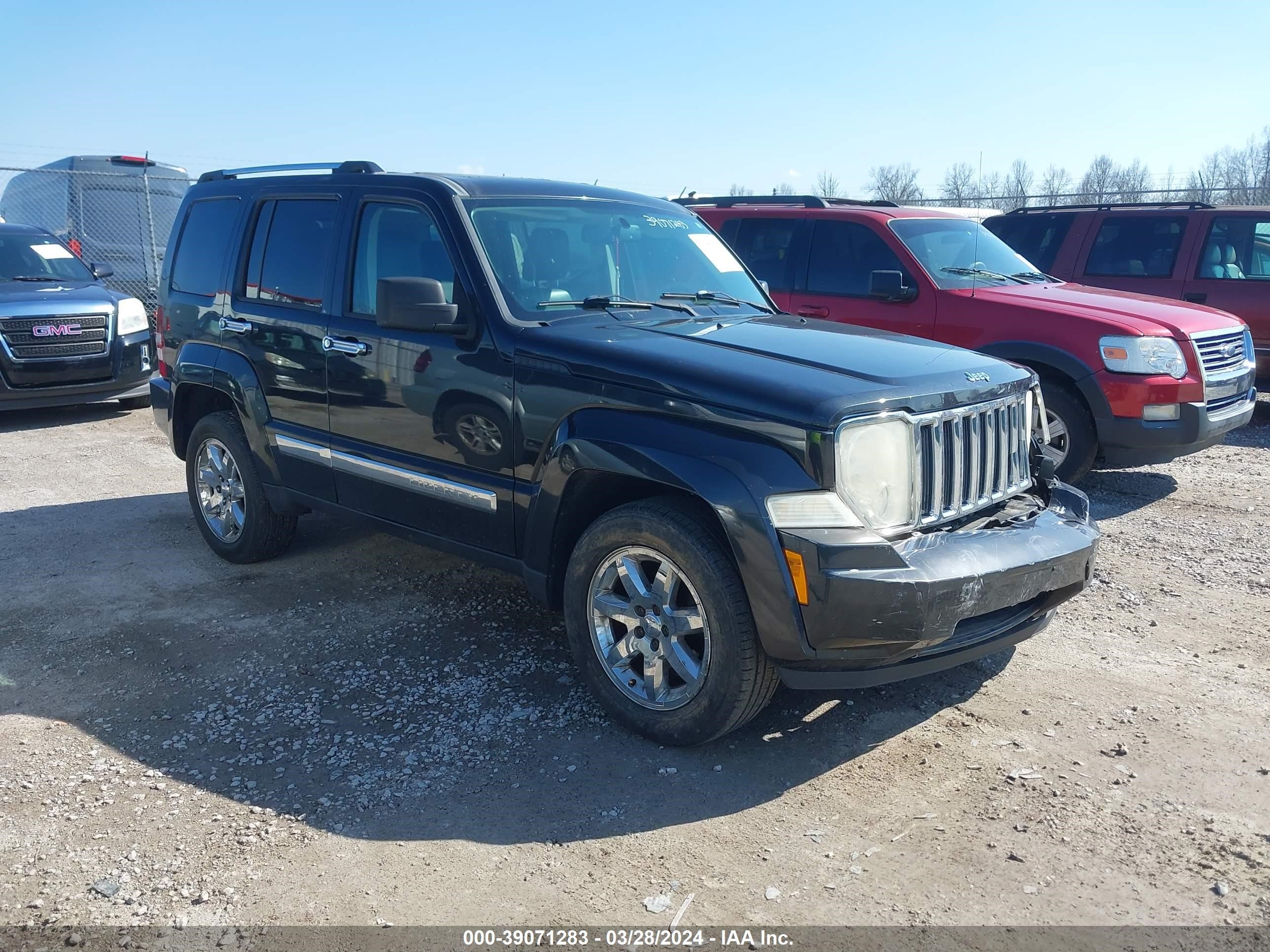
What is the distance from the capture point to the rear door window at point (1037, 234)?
10.0 m

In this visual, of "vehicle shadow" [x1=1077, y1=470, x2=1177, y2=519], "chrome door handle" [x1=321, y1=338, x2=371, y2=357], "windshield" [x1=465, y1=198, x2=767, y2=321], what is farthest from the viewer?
"vehicle shadow" [x1=1077, y1=470, x2=1177, y2=519]

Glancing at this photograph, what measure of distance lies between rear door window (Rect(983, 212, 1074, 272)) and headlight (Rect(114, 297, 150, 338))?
8.53 metres

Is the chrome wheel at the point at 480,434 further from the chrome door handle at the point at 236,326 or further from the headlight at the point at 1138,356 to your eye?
the headlight at the point at 1138,356

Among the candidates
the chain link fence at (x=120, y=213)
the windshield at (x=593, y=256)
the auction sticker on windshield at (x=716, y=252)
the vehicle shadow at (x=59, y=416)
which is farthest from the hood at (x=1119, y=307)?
the chain link fence at (x=120, y=213)

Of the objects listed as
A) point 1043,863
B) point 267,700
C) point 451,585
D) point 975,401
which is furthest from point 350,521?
point 1043,863

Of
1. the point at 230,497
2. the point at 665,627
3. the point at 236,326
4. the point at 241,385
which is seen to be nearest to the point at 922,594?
the point at 665,627

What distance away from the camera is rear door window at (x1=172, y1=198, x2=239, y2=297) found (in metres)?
5.58

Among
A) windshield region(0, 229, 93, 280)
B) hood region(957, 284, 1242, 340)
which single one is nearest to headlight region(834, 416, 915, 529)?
hood region(957, 284, 1242, 340)

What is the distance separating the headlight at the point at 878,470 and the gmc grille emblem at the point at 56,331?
898 cm

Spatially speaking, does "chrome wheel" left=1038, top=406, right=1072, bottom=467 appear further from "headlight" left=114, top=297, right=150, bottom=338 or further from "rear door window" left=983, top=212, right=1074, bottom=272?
"headlight" left=114, top=297, right=150, bottom=338

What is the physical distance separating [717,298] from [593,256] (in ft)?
2.10

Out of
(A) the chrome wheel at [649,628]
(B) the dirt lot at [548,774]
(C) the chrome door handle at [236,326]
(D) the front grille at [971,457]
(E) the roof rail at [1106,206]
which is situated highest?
(E) the roof rail at [1106,206]

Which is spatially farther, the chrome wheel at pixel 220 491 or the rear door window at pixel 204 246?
the chrome wheel at pixel 220 491

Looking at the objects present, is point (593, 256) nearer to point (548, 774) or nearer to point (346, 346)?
point (346, 346)
